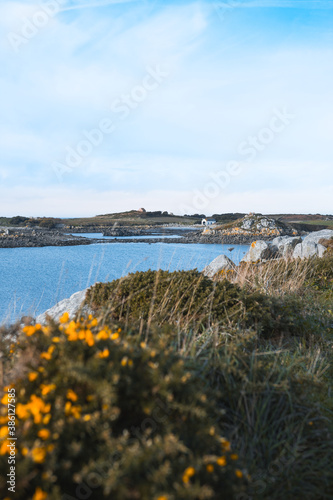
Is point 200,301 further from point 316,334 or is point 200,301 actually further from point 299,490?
point 299,490

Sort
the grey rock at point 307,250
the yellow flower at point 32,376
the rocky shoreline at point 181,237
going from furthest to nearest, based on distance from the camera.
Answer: the rocky shoreline at point 181,237 < the grey rock at point 307,250 < the yellow flower at point 32,376

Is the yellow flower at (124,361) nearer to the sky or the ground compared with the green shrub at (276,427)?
nearer to the sky

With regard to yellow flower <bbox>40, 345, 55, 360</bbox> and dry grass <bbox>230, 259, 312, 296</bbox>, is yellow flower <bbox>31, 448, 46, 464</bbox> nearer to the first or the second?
yellow flower <bbox>40, 345, 55, 360</bbox>

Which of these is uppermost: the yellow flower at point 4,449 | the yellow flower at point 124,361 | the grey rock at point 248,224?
the grey rock at point 248,224

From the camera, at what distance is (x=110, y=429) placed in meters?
1.73

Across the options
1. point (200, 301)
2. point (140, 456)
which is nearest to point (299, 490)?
point (140, 456)

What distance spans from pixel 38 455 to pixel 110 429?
1.14 feet

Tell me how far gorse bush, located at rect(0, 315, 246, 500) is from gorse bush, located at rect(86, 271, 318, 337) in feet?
7.83

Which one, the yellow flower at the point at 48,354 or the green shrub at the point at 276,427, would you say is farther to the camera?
the green shrub at the point at 276,427

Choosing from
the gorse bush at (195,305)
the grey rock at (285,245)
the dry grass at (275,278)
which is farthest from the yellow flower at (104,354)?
the grey rock at (285,245)

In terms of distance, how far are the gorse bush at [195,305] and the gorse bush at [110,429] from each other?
94.0 inches

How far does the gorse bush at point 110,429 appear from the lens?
156 centimetres

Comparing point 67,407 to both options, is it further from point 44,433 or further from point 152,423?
point 152,423

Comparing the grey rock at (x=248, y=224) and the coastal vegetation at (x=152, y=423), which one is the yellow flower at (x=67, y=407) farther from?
the grey rock at (x=248, y=224)
